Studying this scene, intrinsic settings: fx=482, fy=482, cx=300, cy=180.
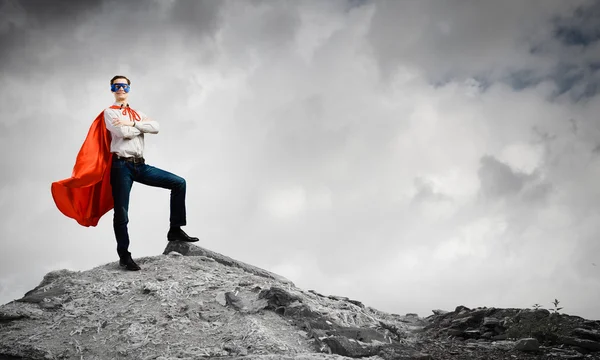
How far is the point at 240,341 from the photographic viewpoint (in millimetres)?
6625

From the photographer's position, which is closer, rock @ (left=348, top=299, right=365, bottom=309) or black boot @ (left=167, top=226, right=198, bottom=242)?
black boot @ (left=167, top=226, right=198, bottom=242)

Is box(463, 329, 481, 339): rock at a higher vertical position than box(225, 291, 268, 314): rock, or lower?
lower

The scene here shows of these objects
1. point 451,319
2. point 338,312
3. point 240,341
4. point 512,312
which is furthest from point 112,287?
point 512,312

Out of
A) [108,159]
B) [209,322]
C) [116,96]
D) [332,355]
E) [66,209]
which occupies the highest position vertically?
[116,96]

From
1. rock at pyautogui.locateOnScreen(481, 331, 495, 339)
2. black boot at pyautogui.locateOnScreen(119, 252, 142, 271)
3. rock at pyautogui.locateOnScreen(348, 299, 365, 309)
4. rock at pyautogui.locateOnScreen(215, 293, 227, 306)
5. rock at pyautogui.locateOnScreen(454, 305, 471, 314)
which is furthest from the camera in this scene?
rock at pyautogui.locateOnScreen(454, 305, 471, 314)

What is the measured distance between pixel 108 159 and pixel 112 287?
2332mm

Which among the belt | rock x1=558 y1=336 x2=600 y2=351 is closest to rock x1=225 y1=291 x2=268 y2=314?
the belt

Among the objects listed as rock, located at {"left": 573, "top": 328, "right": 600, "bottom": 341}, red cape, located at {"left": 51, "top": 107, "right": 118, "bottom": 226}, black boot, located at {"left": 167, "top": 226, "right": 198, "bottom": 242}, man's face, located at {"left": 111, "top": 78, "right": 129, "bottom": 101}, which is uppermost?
man's face, located at {"left": 111, "top": 78, "right": 129, "bottom": 101}

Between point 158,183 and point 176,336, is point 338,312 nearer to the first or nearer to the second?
point 176,336

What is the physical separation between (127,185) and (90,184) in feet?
2.30

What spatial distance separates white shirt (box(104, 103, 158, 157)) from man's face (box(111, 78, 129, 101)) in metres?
0.34

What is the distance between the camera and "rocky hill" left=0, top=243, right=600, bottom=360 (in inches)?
264

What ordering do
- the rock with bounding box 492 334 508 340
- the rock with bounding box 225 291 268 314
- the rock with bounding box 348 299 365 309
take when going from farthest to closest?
the rock with bounding box 348 299 365 309 → the rock with bounding box 492 334 508 340 → the rock with bounding box 225 291 268 314

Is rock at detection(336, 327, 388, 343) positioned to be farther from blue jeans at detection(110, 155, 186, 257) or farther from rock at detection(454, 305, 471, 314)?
rock at detection(454, 305, 471, 314)
